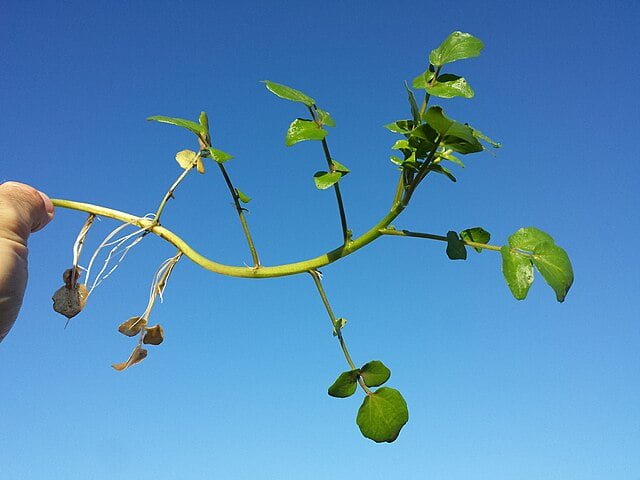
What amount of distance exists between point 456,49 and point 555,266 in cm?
35

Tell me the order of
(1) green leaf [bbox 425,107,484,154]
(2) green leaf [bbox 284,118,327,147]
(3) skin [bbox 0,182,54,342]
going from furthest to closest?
(3) skin [bbox 0,182,54,342]
(2) green leaf [bbox 284,118,327,147]
(1) green leaf [bbox 425,107,484,154]

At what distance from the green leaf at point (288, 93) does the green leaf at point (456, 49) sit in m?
0.19

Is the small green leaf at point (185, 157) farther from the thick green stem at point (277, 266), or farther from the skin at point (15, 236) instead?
the skin at point (15, 236)

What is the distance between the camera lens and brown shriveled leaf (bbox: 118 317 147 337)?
976 mm

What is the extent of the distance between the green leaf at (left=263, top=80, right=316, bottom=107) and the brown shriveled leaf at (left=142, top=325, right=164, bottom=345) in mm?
421

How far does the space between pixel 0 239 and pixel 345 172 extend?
0.54 m

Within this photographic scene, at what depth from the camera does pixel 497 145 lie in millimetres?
979

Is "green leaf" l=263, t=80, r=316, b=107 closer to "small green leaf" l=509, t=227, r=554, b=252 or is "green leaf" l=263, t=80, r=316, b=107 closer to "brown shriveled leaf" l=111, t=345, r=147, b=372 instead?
"small green leaf" l=509, t=227, r=554, b=252

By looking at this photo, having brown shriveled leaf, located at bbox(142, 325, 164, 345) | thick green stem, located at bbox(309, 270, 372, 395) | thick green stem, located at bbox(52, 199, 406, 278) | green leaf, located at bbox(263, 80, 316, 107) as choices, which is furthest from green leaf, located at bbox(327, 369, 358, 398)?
green leaf, located at bbox(263, 80, 316, 107)

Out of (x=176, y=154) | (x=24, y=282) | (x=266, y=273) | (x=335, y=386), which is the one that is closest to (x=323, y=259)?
(x=266, y=273)

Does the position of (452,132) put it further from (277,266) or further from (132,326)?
(132,326)

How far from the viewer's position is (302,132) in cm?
84

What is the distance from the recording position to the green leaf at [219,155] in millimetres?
879

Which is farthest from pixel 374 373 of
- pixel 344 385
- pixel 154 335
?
pixel 154 335
